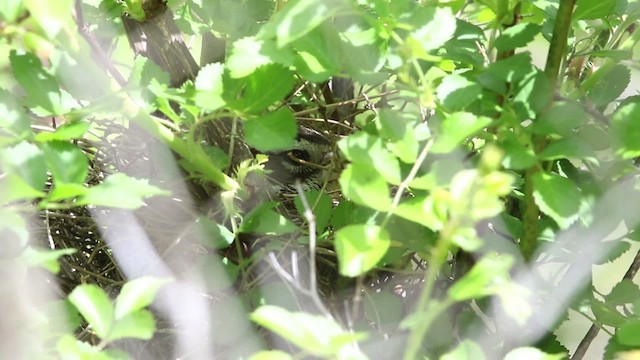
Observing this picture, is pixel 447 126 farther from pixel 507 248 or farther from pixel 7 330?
pixel 7 330

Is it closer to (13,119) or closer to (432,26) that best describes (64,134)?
(13,119)

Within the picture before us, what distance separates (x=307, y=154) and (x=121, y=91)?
0.83ft

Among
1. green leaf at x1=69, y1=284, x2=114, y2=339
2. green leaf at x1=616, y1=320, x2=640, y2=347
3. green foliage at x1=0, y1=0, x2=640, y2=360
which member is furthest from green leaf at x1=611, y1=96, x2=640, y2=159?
green leaf at x1=69, y1=284, x2=114, y2=339

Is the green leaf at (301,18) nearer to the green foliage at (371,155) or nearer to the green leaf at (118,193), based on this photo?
the green foliage at (371,155)

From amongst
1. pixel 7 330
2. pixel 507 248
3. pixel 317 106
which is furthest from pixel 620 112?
pixel 7 330

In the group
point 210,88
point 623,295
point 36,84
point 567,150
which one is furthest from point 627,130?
point 36,84

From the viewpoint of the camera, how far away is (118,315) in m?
0.43

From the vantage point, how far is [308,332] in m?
0.36

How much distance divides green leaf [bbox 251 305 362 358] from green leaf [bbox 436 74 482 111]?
179mm

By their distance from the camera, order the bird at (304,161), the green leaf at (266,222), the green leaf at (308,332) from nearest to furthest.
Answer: the green leaf at (308,332)
the green leaf at (266,222)
the bird at (304,161)

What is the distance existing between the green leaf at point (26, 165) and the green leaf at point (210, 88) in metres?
0.10

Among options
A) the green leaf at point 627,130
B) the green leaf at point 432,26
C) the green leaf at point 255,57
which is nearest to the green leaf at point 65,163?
the green leaf at point 255,57

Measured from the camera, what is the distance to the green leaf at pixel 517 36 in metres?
0.54

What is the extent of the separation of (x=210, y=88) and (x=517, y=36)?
0.20 metres
